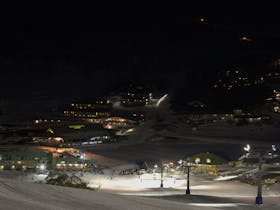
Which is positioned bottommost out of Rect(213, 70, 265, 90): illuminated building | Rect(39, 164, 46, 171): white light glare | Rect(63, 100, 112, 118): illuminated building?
Rect(39, 164, 46, 171): white light glare

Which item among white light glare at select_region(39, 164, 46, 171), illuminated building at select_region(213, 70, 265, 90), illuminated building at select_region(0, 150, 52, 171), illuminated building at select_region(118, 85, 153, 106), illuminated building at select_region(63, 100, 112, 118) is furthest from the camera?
illuminated building at select_region(213, 70, 265, 90)

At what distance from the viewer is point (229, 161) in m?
33.3

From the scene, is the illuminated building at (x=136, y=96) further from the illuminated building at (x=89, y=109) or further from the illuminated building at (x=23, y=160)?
the illuminated building at (x=23, y=160)

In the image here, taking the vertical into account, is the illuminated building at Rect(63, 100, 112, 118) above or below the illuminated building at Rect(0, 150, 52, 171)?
above

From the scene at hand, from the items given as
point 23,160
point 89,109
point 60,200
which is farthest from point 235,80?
point 60,200

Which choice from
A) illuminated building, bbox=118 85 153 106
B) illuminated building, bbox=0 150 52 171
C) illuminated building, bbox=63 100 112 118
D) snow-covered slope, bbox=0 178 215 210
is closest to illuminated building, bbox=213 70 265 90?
illuminated building, bbox=118 85 153 106

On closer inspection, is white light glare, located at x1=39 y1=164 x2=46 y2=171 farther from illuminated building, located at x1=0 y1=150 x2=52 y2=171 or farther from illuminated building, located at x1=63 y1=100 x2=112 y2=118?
illuminated building, located at x1=63 y1=100 x2=112 y2=118

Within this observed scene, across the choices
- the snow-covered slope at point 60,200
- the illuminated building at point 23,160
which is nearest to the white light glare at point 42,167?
the illuminated building at point 23,160

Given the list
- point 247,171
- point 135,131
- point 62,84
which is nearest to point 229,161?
point 247,171

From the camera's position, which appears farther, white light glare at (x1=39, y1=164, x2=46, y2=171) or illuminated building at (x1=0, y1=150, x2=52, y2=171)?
illuminated building at (x1=0, y1=150, x2=52, y2=171)

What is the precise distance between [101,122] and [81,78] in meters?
29.7

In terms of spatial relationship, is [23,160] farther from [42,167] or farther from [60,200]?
[60,200]

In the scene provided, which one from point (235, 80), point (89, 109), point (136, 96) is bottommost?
point (89, 109)

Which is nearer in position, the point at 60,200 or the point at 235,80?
the point at 60,200
